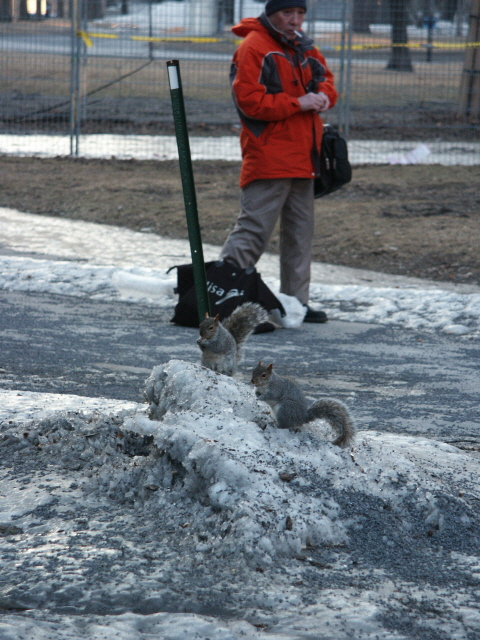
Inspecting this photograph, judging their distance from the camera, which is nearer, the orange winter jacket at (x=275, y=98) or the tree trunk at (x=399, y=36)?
the orange winter jacket at (x=275, y=98)

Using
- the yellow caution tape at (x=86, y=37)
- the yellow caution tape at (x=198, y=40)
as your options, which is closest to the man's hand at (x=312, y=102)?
the yellow caution tape at (x=198, y=40)

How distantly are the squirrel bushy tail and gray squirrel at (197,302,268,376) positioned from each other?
79 centimetres

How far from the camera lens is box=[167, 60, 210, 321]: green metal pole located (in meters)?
3.41

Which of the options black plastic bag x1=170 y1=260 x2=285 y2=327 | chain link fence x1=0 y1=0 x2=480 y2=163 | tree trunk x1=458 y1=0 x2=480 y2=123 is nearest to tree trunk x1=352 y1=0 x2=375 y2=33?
chain link fence x1=0 y1=0 x2=480 y2=163

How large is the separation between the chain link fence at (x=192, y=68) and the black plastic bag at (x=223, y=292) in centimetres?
790

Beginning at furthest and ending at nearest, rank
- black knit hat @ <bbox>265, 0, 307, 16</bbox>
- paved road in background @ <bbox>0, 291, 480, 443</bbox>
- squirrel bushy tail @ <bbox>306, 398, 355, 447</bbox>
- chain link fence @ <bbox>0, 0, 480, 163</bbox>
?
chain link fence @ <bbox>0, 0, 480, 163</bbox>
black knit hat @ <bbox>265, 0, 307, 16</bbox>
paved road in background @ <bbox>0, 291, 480, 443</bbox>
squirrel bushy tail @ <bbox>306, 398, 355, 447</bbox>

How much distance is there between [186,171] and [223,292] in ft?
4.92

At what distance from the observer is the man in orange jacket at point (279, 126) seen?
4.93 meters

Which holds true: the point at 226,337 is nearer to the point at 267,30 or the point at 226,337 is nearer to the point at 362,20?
the point at 267,30

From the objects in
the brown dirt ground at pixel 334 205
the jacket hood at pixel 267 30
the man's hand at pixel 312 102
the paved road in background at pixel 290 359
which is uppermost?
the jacket hood at pixel 267 30

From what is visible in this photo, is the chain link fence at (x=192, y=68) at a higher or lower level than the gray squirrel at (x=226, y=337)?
higher

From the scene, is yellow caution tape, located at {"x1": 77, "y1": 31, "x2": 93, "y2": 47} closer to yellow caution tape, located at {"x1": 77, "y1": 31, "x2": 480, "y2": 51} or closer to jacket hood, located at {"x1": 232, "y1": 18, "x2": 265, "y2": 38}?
yellow caution tape, located at {"x1": 77, "y1": 31, "x2": 480, "y2": 51}

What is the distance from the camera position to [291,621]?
203 centimetres

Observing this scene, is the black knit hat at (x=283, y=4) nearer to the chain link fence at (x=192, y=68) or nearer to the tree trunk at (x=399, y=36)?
the chain link fence at (x=192, y=68)
